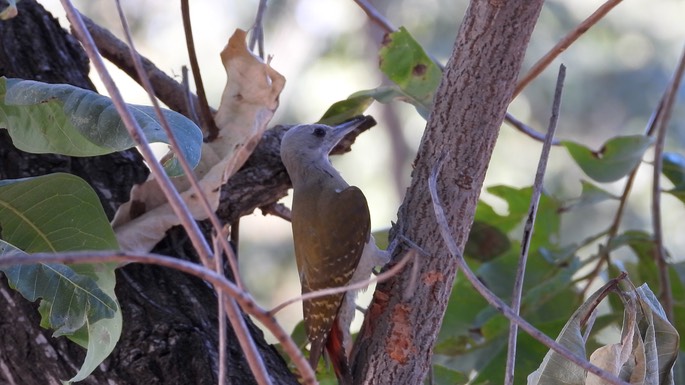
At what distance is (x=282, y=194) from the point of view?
2.30m

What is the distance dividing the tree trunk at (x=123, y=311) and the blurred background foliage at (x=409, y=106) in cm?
685

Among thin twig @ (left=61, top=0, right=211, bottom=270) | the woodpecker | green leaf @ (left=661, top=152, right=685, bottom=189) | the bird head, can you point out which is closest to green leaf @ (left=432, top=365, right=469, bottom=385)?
the woodpecker

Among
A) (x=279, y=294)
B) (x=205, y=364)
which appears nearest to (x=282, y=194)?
(x=205, y=364)

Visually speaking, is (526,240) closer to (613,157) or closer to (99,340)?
(99,340)

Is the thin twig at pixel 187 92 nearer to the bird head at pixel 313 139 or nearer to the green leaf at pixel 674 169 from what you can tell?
the bird head at pixel 313 139

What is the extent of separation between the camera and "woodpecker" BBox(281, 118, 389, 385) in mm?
2271

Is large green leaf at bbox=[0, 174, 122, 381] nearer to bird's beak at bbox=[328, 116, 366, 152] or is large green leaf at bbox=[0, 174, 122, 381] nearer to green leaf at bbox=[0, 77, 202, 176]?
green leaf at bbox=[0, 77, 202, 176]

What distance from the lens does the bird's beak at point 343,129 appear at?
245 cm

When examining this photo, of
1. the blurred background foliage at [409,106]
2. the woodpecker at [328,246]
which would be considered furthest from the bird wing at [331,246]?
the blurred background foliage at [409,106]

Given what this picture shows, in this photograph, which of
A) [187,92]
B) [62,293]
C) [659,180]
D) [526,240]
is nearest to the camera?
[526,240]

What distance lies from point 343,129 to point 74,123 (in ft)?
3.82

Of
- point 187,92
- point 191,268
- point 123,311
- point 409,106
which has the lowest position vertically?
point 191,268

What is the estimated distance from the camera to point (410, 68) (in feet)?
7.86

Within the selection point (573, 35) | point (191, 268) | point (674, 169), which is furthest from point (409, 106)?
point (191, 268)
